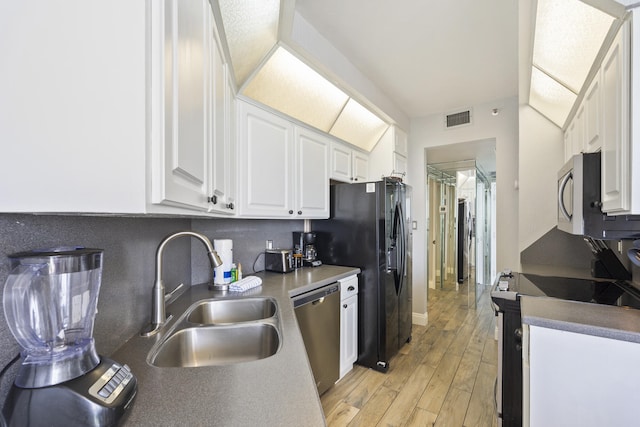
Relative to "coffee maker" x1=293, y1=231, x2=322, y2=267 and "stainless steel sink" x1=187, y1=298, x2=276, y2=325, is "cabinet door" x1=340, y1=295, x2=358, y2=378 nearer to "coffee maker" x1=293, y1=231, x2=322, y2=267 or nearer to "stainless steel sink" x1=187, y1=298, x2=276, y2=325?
"coffee maker" x1=293, y1=231, x2=322, y2=267

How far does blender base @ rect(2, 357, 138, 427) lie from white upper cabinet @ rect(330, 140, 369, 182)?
2244 millimetres

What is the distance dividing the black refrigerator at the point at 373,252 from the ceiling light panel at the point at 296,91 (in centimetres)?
69

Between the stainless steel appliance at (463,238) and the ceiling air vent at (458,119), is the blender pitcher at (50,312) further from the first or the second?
the stainless steel appliance at (463,238)

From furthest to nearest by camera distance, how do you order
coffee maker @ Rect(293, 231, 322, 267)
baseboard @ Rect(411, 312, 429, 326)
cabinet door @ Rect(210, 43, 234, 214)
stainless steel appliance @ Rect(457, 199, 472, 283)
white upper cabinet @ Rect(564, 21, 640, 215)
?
stainless steel appliance @ Rect(457, 199, 472, 283) → baseboard @ Rect(411, 312, 429, 326) → coffee maker @ Rect(293, 231, 322, 267) → cabinet door @ Rect(210, 43, 234, 214) → white upper cabinet @ Rect(564, 21, 640, 215)

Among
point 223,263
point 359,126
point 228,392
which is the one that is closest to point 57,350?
point 228,392

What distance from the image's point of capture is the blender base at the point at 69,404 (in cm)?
48

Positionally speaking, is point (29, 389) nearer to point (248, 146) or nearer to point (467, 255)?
point (248, 146)

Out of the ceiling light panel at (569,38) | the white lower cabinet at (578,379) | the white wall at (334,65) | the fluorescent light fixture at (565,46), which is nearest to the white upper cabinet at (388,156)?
the white wall at (334,65)

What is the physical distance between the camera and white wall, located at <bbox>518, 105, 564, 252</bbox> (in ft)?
8.08

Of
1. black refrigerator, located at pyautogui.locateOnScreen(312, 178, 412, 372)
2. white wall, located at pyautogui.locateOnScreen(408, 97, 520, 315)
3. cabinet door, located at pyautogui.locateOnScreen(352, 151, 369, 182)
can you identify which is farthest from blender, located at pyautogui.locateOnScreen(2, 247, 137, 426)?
white wall, located at pyautogui.locateOnScreen(408, 97, 520, 315)

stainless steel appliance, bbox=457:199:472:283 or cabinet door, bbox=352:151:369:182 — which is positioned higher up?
cabinet door, bbox=352:151:369:182

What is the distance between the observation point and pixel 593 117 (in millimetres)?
1432

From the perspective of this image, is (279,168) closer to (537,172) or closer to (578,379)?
(578,379)

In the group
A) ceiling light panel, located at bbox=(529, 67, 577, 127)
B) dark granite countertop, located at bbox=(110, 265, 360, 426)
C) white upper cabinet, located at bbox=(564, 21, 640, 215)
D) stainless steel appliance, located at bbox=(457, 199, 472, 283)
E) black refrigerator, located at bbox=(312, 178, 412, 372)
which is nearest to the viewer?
dark granite countertop, located at bbox=(110, 265, 360, 426)
